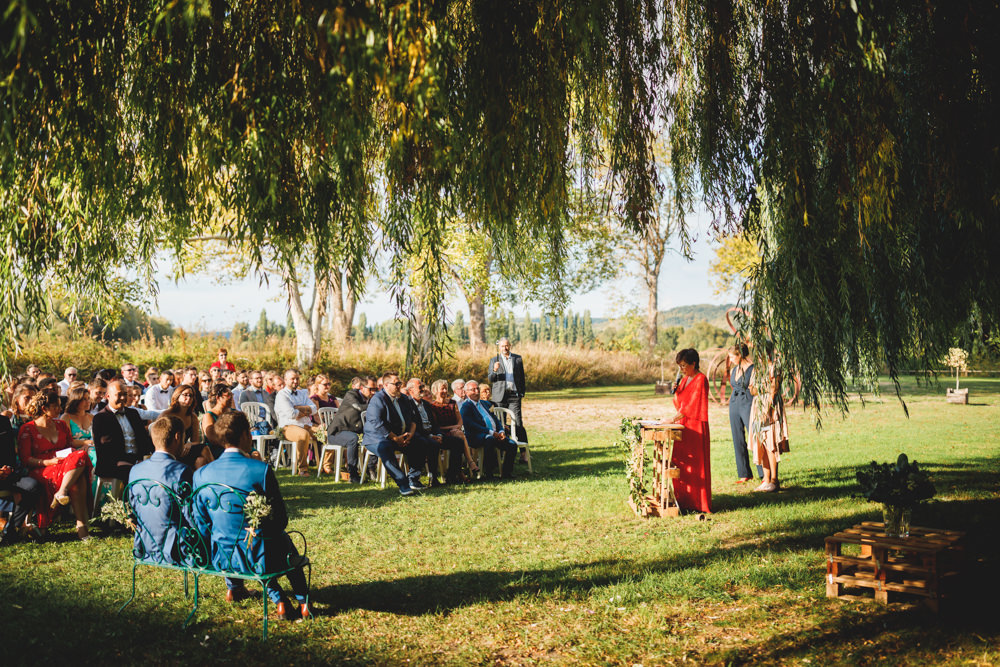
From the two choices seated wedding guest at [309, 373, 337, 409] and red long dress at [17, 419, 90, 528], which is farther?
seated wedding guest at [309, 373, 337, 409]

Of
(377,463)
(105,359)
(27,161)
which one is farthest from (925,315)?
(105,359)

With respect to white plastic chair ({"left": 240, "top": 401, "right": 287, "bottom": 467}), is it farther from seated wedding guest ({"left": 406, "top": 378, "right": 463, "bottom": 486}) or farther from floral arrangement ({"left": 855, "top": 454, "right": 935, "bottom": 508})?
floral arrangement ({"left": 855, "top": 454, "right": 935, "bottom": 508})

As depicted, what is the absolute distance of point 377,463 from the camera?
11.2 metres

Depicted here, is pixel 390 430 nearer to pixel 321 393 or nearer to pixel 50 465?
pixel 321 393

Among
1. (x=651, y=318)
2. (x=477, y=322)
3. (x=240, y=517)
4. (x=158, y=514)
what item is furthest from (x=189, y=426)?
(x=651, y=318)

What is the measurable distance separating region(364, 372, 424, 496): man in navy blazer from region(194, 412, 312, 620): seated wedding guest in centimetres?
509

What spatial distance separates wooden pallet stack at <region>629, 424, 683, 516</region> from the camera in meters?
8.23

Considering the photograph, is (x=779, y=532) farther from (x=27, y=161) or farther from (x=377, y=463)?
(x=27, y=161)

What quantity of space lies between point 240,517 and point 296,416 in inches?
306

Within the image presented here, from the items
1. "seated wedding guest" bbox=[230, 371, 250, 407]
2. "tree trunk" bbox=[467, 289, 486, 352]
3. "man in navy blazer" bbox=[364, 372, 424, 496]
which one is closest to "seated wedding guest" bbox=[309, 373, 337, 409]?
"seated wedding guest" bbox=[230, 371, 250, 407]

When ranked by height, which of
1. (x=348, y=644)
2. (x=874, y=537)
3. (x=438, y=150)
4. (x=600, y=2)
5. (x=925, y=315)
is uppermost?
(x=600, y=2)

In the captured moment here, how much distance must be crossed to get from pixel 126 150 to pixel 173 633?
298 centimetres

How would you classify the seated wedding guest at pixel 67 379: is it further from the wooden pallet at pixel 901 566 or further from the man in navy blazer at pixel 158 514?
the wooden pallet at pixel 901 566

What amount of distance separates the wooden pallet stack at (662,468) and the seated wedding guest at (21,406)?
6.33 m
